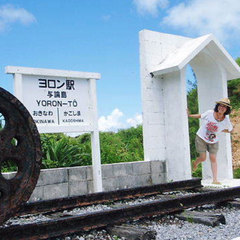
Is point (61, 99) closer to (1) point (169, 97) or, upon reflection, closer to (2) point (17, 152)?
(1) point (169, 97)

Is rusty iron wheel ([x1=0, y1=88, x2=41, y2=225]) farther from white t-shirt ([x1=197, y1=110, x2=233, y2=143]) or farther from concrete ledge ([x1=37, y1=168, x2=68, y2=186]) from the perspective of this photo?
white t-shirt ([x1=197, y1=110, x2=233, y2=143])

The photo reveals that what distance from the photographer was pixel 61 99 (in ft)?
24.8

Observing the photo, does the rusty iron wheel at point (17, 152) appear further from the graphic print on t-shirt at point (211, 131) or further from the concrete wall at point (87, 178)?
the graphic print on t-shirt at point (211, 131)

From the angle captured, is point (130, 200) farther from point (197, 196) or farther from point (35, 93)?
point (35, 93)

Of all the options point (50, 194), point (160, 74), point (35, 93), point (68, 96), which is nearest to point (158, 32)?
point (160, 74)

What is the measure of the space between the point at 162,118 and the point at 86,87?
220 cm

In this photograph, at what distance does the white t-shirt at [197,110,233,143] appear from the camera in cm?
852

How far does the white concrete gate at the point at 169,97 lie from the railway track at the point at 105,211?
6.39ft

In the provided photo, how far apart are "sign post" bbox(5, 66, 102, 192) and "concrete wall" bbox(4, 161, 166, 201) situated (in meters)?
0.27

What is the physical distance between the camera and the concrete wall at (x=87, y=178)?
7199 millimetres

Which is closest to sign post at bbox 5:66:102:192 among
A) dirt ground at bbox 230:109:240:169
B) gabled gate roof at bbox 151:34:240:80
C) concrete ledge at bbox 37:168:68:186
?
concrete ledge at bbox 37:168:68:186

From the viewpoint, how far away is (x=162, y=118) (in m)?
9.31

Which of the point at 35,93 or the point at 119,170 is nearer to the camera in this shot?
the point at 35,93

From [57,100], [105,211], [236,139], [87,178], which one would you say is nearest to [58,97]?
[57,100]
